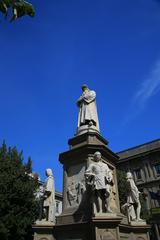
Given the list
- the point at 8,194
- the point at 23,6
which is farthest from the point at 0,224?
the point at 23,6

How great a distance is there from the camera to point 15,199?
62.3ft

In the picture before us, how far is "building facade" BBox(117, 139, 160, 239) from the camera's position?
35384 millimetres

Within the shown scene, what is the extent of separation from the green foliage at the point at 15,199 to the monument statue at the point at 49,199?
31.1 ft

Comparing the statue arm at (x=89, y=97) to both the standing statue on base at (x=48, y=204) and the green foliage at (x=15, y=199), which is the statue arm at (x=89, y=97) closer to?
the standing statue on base at (x=48, y=204)

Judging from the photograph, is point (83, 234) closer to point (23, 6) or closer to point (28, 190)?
point (23, 6)

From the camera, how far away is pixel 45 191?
9.88 meters

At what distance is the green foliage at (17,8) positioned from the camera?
4938mm

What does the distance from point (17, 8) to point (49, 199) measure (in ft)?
24.2

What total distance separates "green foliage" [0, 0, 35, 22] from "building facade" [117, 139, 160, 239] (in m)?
32.9

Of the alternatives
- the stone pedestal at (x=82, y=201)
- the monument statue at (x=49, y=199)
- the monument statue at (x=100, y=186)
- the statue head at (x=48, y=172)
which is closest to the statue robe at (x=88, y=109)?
the stone pedestal at (x=82, y=201)

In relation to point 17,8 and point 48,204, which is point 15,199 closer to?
point 48,204

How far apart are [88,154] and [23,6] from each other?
6.10 metres

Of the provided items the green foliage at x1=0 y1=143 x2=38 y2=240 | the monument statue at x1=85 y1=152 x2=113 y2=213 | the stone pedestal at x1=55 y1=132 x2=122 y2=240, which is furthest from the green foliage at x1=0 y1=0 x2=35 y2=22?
the green foliage at x1=0 y1=143 x2=38 y2=240

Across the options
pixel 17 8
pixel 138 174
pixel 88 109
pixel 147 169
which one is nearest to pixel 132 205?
Answer: pixel 88 109
